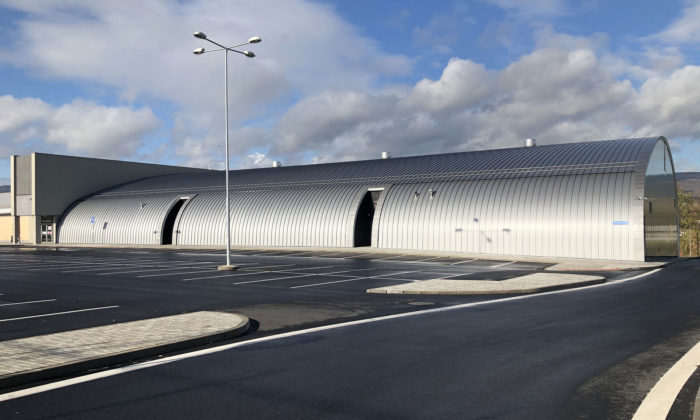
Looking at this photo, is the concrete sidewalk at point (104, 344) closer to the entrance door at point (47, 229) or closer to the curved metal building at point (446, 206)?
the curved metal building at point (446, 206)

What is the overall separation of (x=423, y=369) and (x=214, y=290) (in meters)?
11.3

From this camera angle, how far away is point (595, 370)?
295 inches

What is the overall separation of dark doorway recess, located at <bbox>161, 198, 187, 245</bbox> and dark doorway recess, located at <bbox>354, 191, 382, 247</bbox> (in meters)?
19.0

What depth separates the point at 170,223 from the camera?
52.4 m

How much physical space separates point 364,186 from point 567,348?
116 ft

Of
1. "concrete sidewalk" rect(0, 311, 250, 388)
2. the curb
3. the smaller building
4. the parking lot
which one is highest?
the smaller building

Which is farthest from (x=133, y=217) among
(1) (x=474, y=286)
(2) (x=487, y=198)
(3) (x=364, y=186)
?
(1) (x=474, y=286)

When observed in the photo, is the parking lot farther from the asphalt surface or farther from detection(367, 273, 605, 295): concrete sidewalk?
detection(367, 273, 605, 295): concrete sidewalk

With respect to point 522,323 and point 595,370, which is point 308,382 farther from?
point 522,323

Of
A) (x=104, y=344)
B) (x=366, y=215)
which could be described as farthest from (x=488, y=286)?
(x=366, y=215)

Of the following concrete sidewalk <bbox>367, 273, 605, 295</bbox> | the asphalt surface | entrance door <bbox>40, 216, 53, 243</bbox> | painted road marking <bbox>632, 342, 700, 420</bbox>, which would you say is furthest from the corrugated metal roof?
painted road marking <bbox>632, 342, 700, 420</bbox>

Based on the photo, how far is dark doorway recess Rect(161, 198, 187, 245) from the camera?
51.2m

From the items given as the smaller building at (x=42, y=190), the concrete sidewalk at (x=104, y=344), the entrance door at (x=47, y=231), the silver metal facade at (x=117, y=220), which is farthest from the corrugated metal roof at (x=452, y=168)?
the concrete sidewalk at (x=104, y=344)

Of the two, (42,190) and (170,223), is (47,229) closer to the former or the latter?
(42,190)
